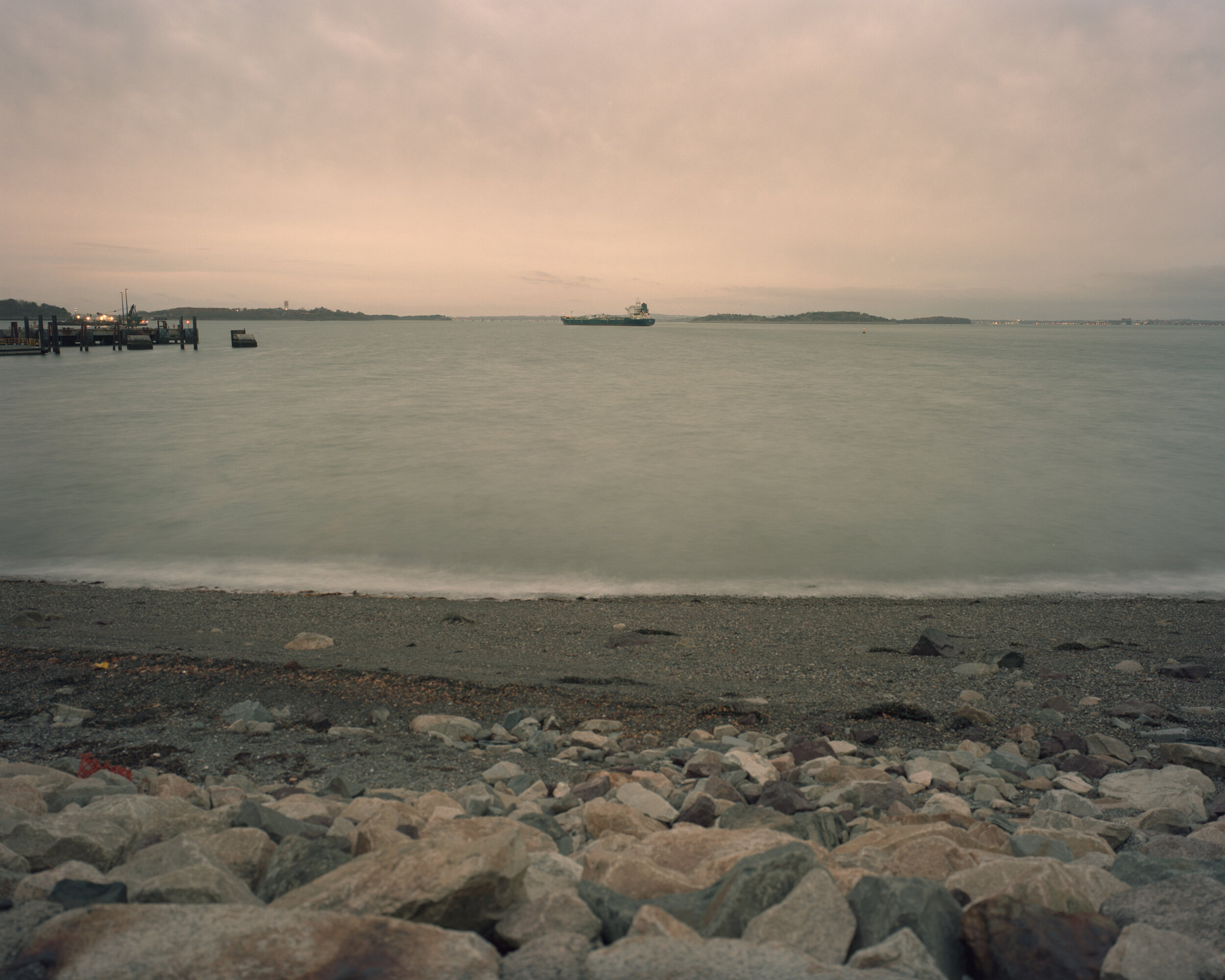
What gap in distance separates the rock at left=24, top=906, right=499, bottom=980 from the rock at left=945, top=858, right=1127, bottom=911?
5.04 feet

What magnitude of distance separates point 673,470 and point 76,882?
51.9 feet

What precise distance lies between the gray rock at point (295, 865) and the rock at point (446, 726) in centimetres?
201

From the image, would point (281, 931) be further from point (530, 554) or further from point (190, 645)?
point (530, 554)

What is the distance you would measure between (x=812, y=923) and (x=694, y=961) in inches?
16.0

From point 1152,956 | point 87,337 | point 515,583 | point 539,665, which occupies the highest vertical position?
point 87,337

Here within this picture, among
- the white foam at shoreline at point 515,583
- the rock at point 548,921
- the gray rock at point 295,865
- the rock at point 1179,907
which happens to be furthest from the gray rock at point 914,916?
the white foam at shoreline at point 515,583

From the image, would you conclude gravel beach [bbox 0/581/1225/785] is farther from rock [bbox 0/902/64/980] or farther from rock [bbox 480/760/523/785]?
rock [bbox 0/902/64/980]

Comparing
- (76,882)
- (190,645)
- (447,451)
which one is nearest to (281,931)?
(76,882)

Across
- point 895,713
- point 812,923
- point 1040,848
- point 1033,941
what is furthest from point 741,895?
point 895,713

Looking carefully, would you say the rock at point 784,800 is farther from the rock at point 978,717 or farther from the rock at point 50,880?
the rock at point 50,880

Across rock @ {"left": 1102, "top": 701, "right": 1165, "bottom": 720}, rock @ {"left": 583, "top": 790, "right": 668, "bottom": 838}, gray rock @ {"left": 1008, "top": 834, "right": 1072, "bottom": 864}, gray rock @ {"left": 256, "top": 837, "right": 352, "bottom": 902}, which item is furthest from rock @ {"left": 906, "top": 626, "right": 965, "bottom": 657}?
gray rock @ {"left": 256, "top": 837, "right": 352, "bottom": 902}

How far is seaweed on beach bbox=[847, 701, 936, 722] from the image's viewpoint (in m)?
5.07

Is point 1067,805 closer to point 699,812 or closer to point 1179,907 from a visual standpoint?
point 1179,907

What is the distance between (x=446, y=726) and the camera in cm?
480
